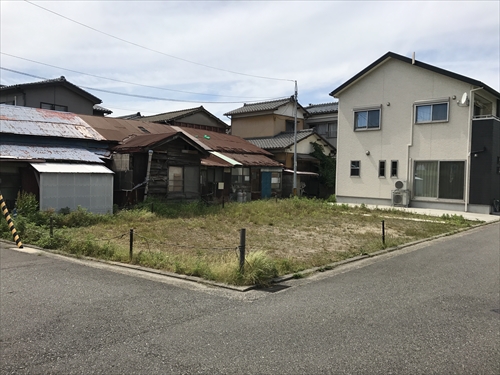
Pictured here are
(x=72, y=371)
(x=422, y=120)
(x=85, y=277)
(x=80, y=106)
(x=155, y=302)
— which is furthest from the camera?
(x=80, y=106)

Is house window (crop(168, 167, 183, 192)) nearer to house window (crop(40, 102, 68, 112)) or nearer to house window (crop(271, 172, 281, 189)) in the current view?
house window (crop(271, 172, 281, 189))

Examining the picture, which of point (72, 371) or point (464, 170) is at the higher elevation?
point (464, 170)

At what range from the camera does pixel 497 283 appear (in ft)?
21.8

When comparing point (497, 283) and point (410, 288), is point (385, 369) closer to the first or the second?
point (410, 288)

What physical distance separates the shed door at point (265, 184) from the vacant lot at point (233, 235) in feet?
18.2

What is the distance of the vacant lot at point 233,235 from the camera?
7324 mm

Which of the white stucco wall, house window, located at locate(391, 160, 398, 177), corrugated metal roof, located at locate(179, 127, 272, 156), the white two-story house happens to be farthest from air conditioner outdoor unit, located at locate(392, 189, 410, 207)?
corrugated metal roof, located at locate(179, 127, 272, 156)

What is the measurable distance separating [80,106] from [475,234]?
26.8 metres

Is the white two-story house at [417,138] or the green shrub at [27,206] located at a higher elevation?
the white two-story house at [417,138]

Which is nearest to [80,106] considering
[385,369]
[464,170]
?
[464,170]

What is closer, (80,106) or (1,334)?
(1,334)

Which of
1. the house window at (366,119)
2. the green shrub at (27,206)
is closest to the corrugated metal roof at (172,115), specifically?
the house window at (366,119)

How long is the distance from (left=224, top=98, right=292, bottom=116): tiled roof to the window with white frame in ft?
39.1

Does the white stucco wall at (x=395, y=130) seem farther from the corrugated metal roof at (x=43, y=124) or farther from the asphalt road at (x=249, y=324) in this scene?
the asphalt road at (x=249, y=324)
